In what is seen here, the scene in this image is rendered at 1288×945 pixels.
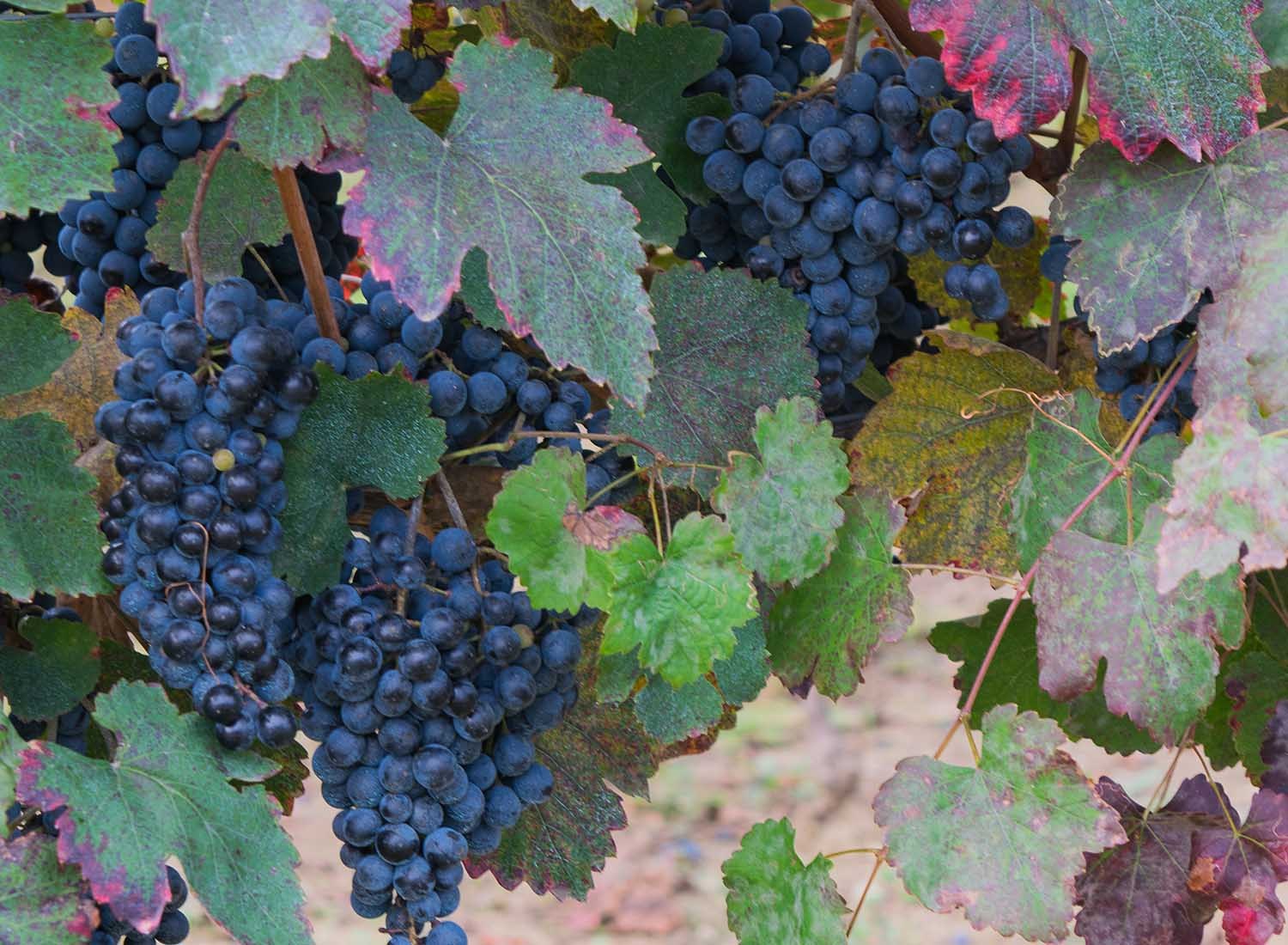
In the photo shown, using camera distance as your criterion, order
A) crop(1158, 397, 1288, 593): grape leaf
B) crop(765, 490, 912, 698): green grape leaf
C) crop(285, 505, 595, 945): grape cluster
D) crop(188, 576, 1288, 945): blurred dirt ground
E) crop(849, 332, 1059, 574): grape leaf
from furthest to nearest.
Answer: crop(188, 576, 1288, 945): blurred dirt ground
crop(849, 332, 1059, 574): grape leaf
crop(765, 490, 912, 698): green grape leaf
crop(285, 505, 595, 945): grape cluster
crop(1158, 397, 1288, 593): grape leaf

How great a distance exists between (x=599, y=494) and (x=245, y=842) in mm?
297

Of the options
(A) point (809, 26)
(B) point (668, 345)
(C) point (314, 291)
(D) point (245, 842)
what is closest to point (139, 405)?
(C) point (314, 291)

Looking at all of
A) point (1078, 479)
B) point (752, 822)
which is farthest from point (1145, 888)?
point (752, 822)

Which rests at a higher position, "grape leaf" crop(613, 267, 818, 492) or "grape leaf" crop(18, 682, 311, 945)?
"grape leaf" crop(613, 267, 818, 492)

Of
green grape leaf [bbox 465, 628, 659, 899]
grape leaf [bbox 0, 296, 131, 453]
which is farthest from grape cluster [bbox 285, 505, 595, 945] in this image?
grape leaf [bbox 0, 296, 131, 453]

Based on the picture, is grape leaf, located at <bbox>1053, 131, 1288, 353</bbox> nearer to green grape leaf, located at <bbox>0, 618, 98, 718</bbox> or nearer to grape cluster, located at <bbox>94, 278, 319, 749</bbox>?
grape cluster, located at <bbox>94, 278, 319, 749</bbox>

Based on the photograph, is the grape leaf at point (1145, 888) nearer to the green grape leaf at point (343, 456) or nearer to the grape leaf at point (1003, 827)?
the grape leaf at point (1003, 827)

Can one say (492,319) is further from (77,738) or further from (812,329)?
(77,738)

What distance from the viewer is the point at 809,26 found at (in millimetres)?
1049

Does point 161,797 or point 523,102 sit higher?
point 523,102

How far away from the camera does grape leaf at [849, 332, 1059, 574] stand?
1.01m

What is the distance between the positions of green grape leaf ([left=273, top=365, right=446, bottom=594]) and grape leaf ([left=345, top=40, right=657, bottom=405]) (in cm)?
11

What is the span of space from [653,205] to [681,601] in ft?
1.00

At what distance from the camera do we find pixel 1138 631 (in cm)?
83
